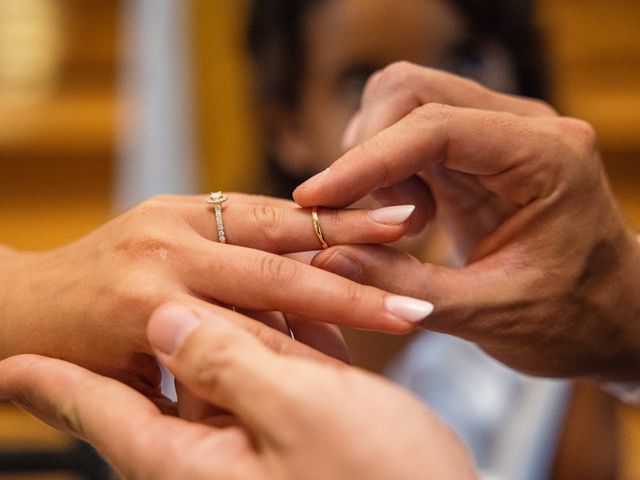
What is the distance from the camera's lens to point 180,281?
59cm

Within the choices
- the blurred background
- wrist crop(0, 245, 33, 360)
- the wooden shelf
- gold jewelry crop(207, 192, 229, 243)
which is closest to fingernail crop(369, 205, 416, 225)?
gold jewelry crop(207, 192, 229, 243)

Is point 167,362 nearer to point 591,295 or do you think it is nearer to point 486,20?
point 591,295

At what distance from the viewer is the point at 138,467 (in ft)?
1.47

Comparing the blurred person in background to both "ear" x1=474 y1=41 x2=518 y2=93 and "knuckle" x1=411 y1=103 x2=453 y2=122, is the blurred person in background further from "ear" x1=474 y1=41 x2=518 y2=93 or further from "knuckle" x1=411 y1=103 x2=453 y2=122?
"knuckle" x1=411 y1=103 x2=453 y2=122

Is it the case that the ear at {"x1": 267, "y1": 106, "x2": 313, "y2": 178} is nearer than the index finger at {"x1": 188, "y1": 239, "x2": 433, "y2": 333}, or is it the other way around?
the index finger at {"x1": 188, "y1": 239, "x2": 433, "y2": 333}

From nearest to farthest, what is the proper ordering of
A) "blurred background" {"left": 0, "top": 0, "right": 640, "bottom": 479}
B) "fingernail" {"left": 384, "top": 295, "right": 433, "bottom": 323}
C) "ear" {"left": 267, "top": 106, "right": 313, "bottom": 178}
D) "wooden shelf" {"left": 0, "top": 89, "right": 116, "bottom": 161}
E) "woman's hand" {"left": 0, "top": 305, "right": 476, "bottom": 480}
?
"woman's hand" {"left": 0, "top": 305, "right": 476, "bottom": 480}
"fingernail" {"left": 384, "top": 295, "right": 433, "bottom": 323}
"blurred background" {"left": 0, "top": 0, "right": 640, "bottom": 479}
"ear" {"left": 267, "top": 106, "right": 313, "bottom": 178}
"wooden shelf" {"left": 0, "top": 89, "right": 116, "bottom": 161}

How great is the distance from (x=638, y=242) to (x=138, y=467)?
1.77 ft

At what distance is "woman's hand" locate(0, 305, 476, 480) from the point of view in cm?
39

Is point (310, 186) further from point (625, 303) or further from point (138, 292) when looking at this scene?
point (625, 303)

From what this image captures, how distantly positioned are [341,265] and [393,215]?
0.06 m

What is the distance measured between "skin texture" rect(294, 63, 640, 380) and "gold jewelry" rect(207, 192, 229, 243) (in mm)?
82

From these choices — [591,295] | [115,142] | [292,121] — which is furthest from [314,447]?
[115,142]

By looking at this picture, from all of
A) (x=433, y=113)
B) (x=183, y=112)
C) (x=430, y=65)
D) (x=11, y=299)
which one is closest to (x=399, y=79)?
(x=433, y=113)

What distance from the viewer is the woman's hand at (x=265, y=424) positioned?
1.27 ft
